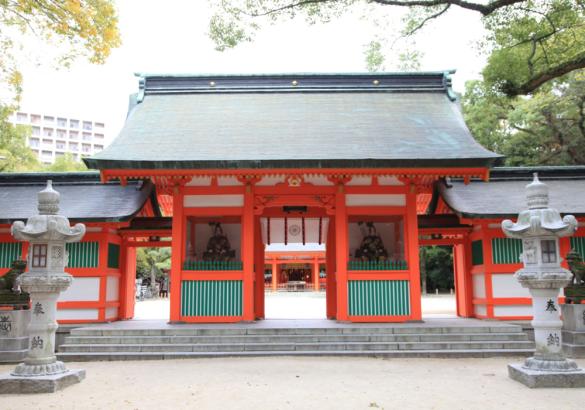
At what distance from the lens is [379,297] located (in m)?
11.1

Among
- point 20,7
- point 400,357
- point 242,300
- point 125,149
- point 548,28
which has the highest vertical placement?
point 548,28

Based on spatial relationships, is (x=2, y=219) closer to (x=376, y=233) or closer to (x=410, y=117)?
(x=376, y=233)

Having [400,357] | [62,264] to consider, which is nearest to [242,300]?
[400,357]

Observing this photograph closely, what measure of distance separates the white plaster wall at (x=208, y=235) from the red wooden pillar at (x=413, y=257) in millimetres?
4809

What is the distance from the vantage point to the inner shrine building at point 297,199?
10727 mm

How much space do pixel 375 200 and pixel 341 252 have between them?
4.82 feet

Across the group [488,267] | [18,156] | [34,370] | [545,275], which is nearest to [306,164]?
[488,267]

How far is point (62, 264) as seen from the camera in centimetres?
743

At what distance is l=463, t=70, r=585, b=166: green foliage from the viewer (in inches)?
945

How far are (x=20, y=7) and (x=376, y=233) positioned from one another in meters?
9.62

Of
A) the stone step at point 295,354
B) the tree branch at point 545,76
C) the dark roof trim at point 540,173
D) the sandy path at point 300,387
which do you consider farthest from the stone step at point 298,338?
the dark roof trim at point 540,173

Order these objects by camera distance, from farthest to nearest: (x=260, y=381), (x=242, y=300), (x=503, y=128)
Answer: (x=503, y=128) → (x=242, y=300) → (x=260, y=381)

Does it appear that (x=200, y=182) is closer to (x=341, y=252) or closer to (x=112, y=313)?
(x=341, y=252)

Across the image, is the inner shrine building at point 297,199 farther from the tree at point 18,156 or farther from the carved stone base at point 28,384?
the tree at point 18,156
